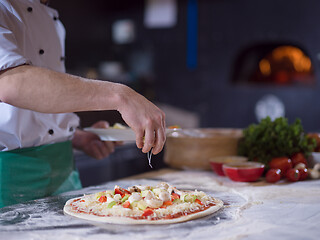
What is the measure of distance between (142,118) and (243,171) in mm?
726

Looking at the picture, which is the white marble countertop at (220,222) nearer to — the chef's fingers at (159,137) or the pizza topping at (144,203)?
the pizza topping at (144,203)

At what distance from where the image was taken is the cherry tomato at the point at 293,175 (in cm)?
188

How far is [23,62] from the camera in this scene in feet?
4.18

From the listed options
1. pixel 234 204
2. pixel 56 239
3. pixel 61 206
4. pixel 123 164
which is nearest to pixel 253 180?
pixel 234 204

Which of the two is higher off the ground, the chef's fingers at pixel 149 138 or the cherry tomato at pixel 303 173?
the chef's fingers at pixel 149 138

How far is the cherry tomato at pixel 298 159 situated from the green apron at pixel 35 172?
3.63ft

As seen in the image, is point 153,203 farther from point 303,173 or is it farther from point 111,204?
point 303,173

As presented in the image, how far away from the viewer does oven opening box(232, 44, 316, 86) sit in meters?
5.26

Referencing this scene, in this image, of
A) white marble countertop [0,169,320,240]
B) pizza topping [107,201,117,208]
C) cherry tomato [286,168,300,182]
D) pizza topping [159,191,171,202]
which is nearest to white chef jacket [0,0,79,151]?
white marble countertop [0,169,320,240]

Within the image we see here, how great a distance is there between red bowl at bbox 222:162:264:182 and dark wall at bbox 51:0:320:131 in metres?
3.47

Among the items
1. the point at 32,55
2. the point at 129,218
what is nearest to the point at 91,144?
the point at 32,55

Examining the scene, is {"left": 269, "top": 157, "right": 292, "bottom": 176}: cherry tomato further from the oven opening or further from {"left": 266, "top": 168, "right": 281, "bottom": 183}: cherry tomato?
the oven opening

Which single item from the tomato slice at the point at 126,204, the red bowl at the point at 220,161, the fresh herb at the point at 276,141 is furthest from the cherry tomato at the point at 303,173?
the tomato slice at the point at 126,204

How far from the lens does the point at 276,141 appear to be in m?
2.05
